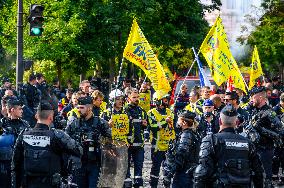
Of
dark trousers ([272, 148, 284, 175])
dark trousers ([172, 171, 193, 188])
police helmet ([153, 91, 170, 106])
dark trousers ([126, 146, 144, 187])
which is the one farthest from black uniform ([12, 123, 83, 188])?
dark trousers ([272, 148, 284, 175])

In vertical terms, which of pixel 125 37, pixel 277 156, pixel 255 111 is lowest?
pixel 277 156

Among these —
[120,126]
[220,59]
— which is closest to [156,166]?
[120,126]

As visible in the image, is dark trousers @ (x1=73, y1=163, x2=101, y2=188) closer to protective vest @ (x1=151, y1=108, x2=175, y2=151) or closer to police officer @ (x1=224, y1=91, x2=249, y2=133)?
police officer @ (x1=224, y1=91, x2=249, y2=133)

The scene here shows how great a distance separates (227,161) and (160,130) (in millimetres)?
6253

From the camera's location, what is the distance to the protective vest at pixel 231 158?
8680 millimetres

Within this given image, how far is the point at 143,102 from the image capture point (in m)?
20.3

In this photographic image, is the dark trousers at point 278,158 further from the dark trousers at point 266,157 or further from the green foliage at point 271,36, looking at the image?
the green foliage at point 271,36

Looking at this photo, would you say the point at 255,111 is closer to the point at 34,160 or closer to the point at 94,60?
the point at 34,160

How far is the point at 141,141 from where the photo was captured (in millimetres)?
14719

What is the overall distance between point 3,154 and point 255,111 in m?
4.26

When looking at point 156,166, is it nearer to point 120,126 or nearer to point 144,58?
point 120,126

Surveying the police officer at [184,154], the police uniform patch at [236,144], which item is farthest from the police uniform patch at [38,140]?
the police officer at [184,154]

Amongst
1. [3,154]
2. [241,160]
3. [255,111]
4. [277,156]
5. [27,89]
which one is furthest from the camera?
[27,89]

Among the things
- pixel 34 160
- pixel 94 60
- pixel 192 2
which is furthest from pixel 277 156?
pixel 192 2
